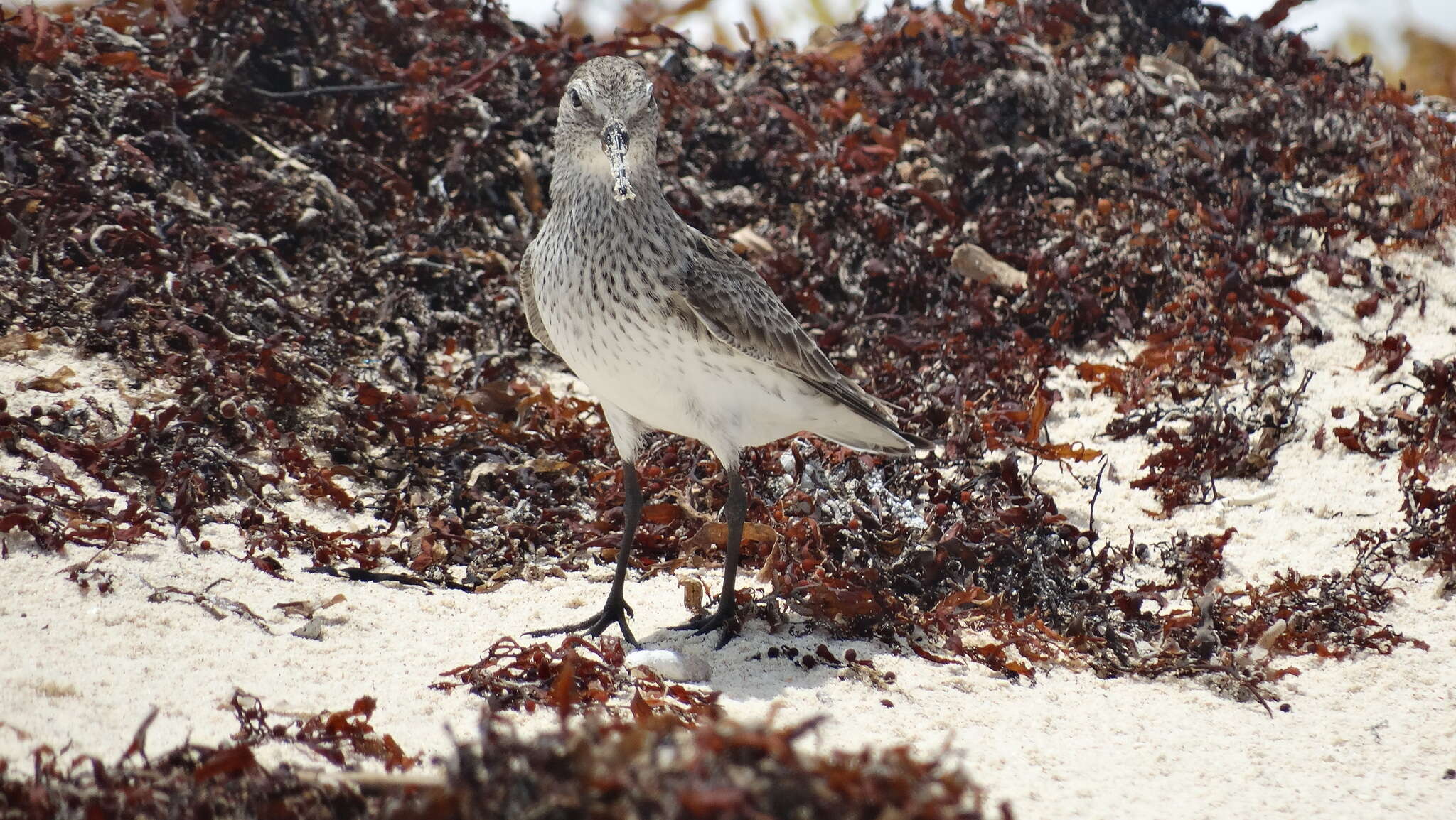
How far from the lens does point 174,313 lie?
5844 millimetres

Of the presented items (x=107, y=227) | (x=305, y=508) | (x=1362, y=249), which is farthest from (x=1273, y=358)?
(x=107, y=227)

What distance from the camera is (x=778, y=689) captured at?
14.1 ft

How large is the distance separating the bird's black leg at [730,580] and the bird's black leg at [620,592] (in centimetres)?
24

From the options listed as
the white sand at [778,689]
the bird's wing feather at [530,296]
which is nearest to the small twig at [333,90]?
the white sand at [778,689]

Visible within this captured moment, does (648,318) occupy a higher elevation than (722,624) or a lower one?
higher

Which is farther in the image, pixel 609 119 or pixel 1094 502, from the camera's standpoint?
pixel 1094 502

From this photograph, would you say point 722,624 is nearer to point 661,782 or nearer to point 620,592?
point 620,592

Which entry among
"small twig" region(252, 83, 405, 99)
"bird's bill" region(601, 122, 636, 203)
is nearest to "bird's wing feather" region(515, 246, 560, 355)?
"bird's bill" region(601, 122, 636, 203)

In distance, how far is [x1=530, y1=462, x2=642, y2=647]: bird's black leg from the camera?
15.7 feet

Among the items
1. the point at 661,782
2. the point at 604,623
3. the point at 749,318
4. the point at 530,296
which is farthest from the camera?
the point at 530,296

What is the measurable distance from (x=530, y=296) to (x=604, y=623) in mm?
1550

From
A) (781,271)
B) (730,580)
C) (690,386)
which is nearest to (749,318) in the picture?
(690,386)

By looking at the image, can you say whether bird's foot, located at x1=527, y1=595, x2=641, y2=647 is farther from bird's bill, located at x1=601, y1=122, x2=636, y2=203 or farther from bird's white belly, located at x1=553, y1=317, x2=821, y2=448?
bird's bill, located at x1=601, y1=122, x2=636, y2=203

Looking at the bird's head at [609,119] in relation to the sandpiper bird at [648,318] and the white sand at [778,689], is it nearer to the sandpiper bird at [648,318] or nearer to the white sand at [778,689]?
the sandpiper bird at [648,318]
